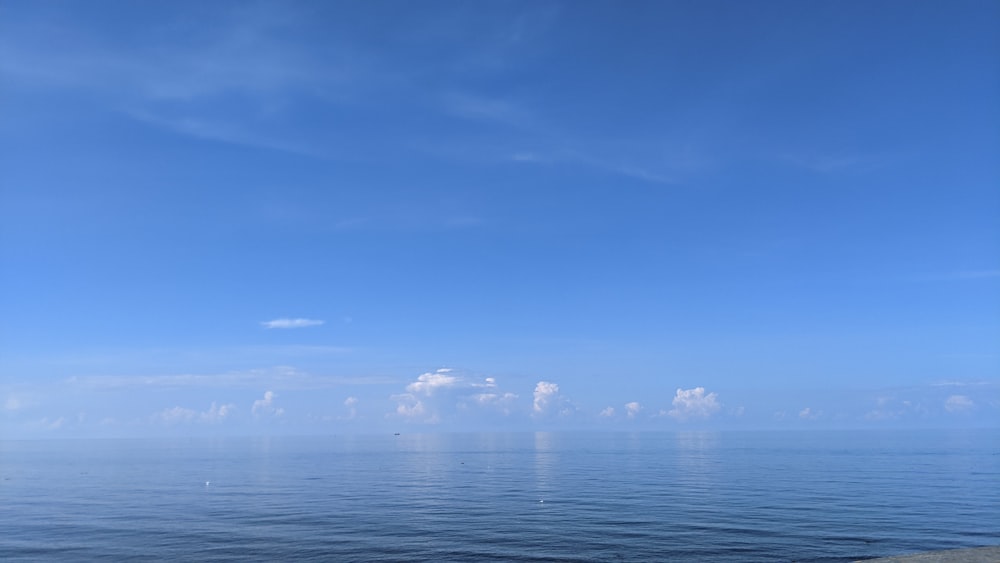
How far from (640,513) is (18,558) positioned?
2456 inches

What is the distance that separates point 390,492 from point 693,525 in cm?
5507

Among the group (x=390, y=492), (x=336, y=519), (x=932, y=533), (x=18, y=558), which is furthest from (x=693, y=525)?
(x=18, y=558)

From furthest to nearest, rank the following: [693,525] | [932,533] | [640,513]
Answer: [640,513] → [693,525] → [932,533]

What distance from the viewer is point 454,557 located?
52.7 m

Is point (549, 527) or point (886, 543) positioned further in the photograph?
point (549, 527)

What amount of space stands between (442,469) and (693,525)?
3929 inches

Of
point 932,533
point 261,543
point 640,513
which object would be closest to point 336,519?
point 261,543

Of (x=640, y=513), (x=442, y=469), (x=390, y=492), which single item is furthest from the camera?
(x=442, y=469)

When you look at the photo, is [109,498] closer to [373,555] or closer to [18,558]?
[18,558]

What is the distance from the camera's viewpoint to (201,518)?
75.8 meters

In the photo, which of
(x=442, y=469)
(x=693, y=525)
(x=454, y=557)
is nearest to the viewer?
(x=454, y=557)

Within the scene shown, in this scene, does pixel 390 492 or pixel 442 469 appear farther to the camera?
pixel 442 469

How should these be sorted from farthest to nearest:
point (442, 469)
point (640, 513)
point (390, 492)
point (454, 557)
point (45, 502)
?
point (442, 469) → point (390, 492) → point (45, 502) → point (640, 513) → point (454, 557)

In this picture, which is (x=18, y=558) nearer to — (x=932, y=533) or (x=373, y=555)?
(x=373, y=555)
